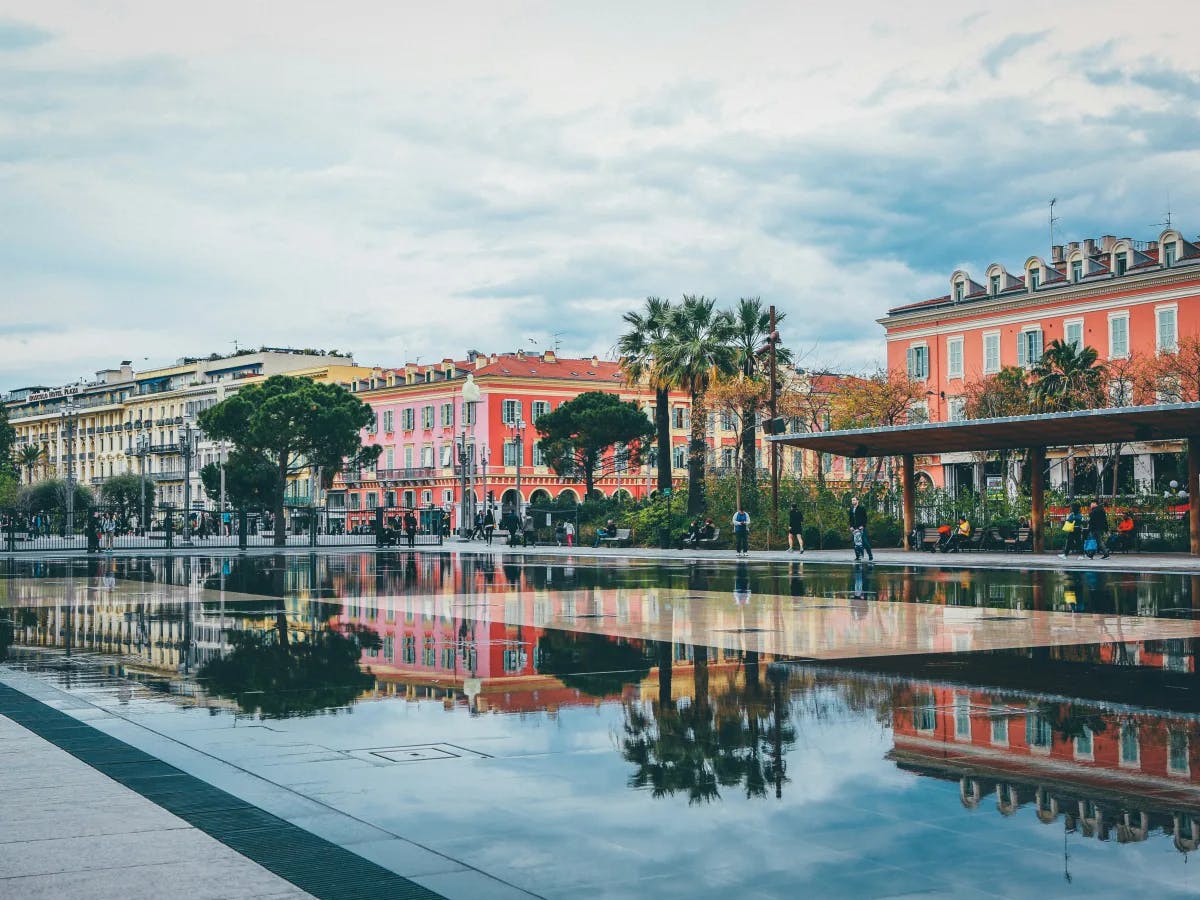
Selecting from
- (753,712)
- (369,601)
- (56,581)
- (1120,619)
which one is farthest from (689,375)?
(753,712)

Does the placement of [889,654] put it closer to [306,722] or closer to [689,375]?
[306,722]

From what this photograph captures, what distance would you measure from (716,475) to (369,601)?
125ft

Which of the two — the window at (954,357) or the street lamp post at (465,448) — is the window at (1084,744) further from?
the window at (954,357)

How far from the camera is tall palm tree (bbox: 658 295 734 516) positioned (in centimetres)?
5078

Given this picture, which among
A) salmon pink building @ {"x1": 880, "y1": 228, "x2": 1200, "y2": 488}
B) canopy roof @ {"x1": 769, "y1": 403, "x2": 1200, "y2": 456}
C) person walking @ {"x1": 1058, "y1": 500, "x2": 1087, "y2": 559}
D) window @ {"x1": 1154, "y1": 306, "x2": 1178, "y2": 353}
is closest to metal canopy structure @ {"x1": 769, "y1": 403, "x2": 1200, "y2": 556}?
canopy roof @ {"x1": 769, "y1": 403, "x2": 1200, "y2": 456}

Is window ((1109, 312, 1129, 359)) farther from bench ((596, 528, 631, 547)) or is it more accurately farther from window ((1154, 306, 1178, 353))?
bench ((596, 528, 631, 547))

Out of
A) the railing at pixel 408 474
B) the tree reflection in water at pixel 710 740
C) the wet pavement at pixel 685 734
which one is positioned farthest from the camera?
the railing at pixel 408 474

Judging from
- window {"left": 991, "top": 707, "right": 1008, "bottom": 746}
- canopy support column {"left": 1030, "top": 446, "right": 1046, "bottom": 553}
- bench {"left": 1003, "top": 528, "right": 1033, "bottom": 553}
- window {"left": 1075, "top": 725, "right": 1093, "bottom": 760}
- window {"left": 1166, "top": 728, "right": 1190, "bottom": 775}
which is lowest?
window {"left": 1166, "top": 728, "right": 1190, "bottom": 775}

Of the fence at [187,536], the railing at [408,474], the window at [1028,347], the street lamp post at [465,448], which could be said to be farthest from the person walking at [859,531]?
the railing at [408,474]

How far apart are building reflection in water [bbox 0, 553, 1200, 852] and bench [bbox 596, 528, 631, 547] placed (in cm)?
2722

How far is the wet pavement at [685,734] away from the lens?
588 cm

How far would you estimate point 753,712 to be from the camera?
32.1ft

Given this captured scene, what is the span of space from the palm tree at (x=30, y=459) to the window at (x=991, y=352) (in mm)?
96351

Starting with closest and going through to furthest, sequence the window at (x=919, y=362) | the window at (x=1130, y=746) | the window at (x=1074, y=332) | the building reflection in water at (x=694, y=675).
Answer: the building reflection in water at (x=694, y=675) < the window at (x=1130, y=746) < the window at (x=1074, y=332) < the window at (x=919, y=362)
